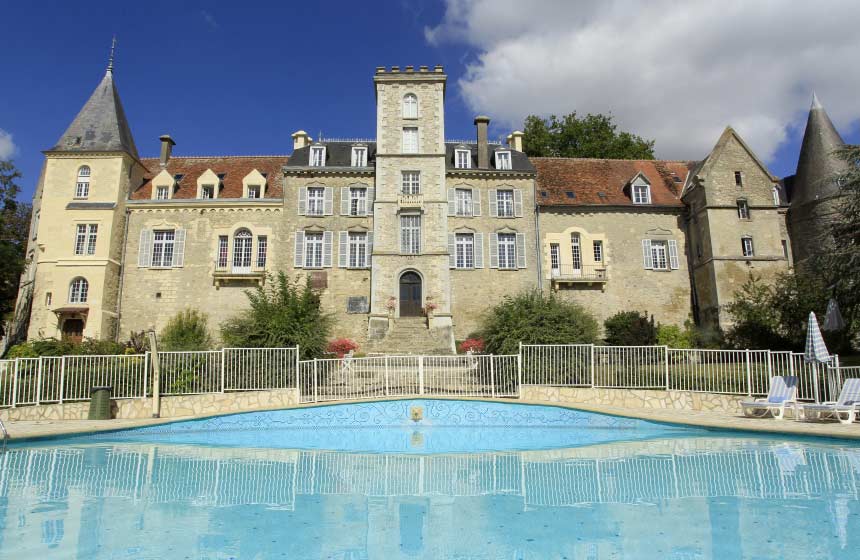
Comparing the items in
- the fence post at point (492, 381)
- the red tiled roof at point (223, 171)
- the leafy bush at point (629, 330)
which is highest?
the red tiled roof at point (223, 171)

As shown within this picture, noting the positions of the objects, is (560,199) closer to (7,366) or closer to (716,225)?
(716,225)

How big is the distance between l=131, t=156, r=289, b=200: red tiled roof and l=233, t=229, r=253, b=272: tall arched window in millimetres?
2090

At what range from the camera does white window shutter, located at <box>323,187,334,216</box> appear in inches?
1071

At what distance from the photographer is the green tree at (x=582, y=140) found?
3612cm

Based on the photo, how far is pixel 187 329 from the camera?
2527cm

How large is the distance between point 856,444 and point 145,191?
29.2 m

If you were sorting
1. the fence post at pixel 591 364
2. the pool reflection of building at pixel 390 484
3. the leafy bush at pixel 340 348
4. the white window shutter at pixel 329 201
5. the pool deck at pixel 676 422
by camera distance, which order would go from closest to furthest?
the pool reflection of building at pixel 390 484 < the pool deck at pixel 676 422 < the fence post at pixel 591 364 < the leafy bush at pixel 340 348 < the white window shutter at pixel 329 201

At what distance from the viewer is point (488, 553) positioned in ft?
15.7

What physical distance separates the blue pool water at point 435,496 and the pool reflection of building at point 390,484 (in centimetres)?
3

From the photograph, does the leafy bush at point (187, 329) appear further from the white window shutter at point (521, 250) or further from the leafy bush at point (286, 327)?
the white window shutter at point (521, 250)

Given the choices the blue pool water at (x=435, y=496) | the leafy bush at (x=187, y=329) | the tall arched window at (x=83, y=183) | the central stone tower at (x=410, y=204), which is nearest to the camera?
the blue pool water at (x=435, y=496)

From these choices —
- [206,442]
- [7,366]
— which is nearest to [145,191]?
[7,366]

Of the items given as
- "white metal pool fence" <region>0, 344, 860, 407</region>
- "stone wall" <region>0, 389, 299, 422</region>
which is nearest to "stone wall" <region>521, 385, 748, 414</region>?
"white metal pool fence" <region>0, 344, 860, 407</region>

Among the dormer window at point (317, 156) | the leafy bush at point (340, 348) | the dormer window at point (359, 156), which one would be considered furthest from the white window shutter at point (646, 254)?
the dormer window at point (317, 156)
